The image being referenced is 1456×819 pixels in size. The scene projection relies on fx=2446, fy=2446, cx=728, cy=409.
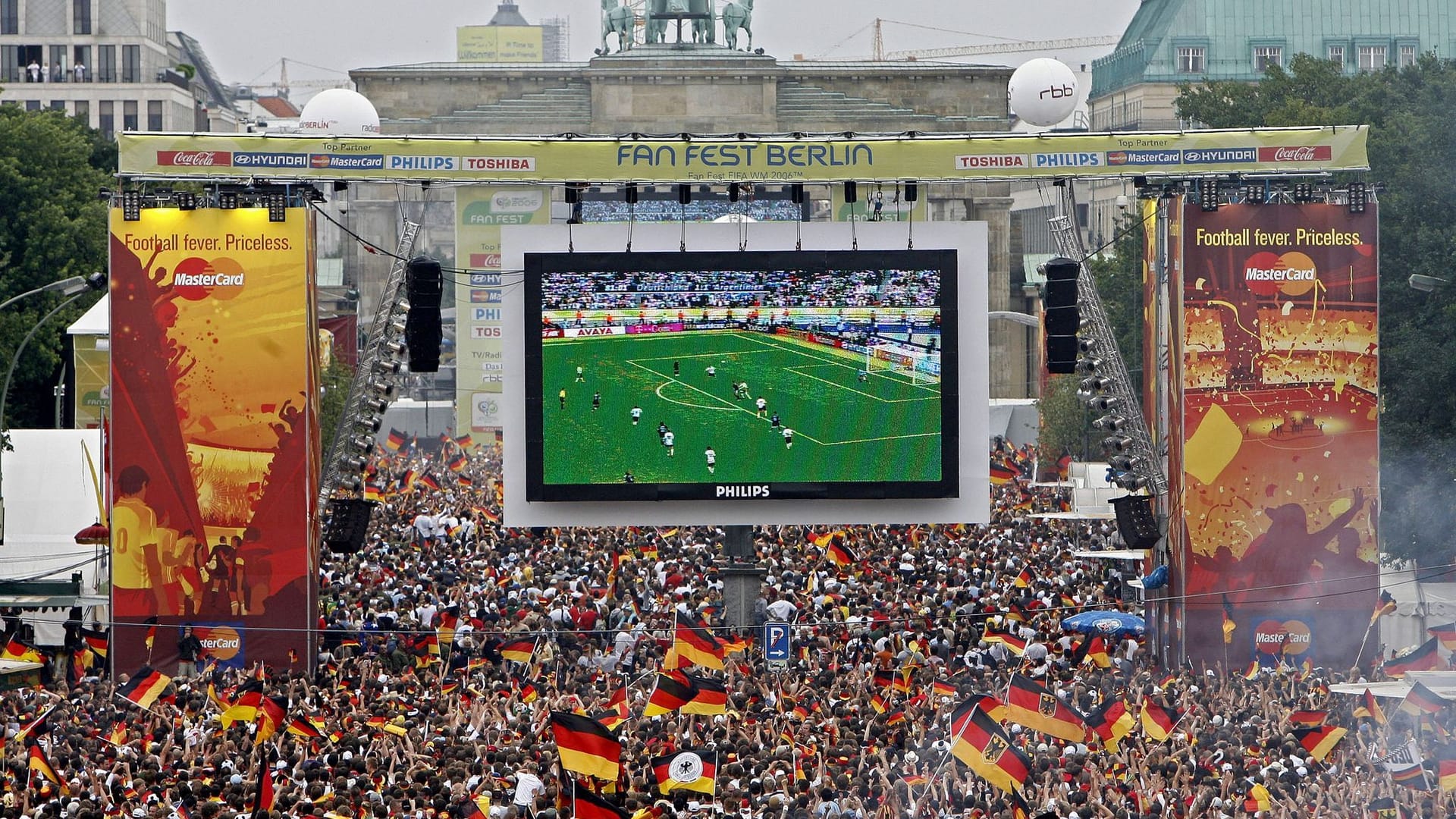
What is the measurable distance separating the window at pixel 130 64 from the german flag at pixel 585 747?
91232 millimetres

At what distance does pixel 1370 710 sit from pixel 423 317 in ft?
49.6

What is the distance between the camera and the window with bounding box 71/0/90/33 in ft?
346

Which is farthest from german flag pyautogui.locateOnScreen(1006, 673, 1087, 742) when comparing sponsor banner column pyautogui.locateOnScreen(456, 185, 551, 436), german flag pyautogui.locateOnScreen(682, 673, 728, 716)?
sponsor banner column pyautogui.locateOnScreen(456, 185, 551, 436)

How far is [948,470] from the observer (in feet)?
115

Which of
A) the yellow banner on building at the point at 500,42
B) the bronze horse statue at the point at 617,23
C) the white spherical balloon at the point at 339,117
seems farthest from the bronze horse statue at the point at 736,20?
the yellow banner on building at the point at 500,42

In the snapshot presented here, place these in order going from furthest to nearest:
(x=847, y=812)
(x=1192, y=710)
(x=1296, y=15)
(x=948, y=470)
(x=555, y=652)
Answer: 1. (x=1296, y=15)
2. (x=948, y=470)
3. (x=555, y=652)
4. (x=1192, y=710)
5. (x=847, y=812)

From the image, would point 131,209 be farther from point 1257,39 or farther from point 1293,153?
point 1257,39

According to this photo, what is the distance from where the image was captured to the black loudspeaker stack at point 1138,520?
35.4 meters

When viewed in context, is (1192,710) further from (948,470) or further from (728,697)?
(948,470)

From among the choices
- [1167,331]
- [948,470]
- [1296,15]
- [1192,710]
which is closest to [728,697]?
[1192,710]

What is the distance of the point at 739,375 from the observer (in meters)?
34.9

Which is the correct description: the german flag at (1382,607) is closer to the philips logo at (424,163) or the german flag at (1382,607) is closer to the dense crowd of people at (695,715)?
the dense crowd of people at (695,715)

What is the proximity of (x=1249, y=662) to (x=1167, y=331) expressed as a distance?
4989 millimetres

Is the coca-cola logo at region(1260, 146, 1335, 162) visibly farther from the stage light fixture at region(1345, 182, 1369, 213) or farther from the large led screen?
the large led screen
